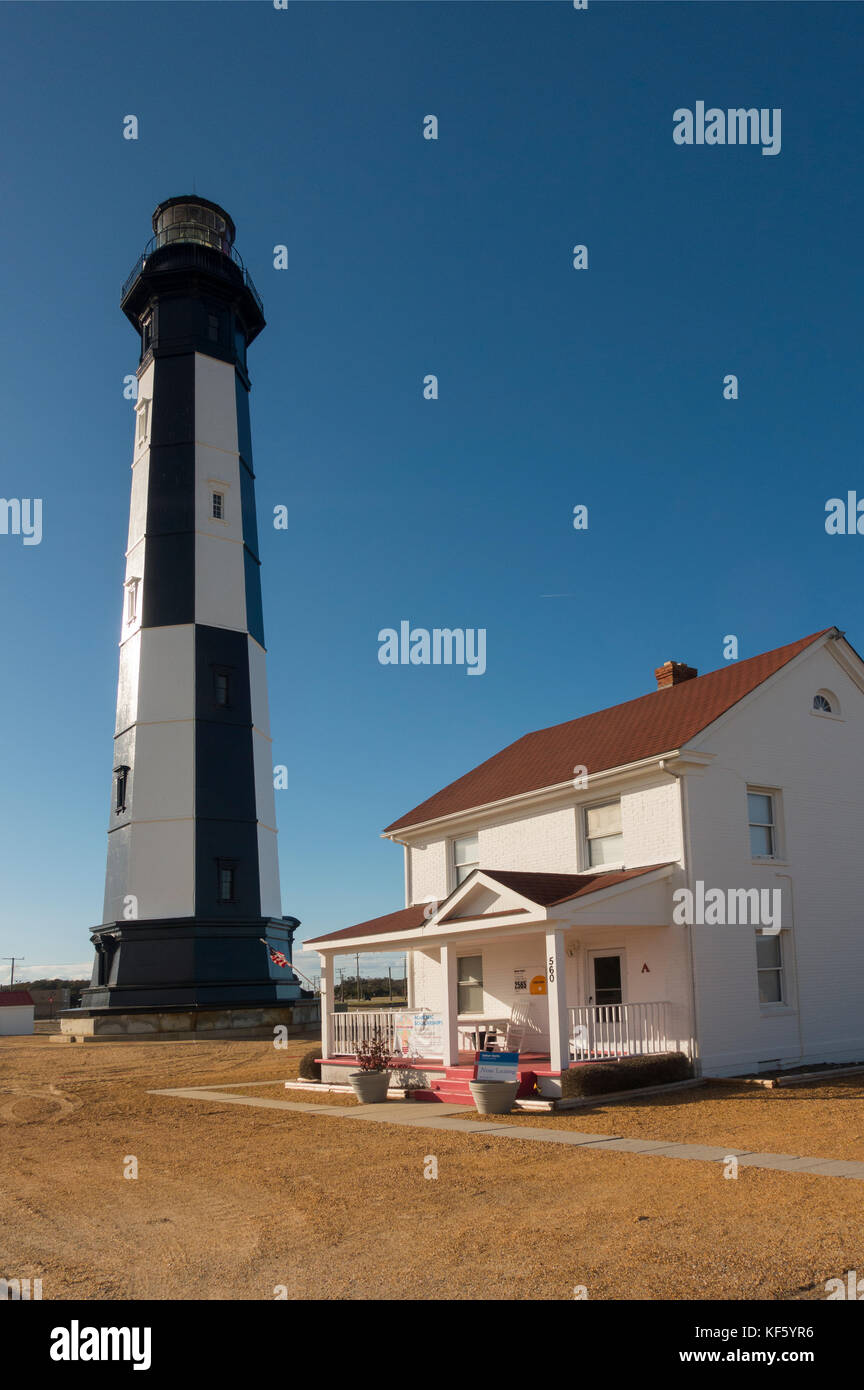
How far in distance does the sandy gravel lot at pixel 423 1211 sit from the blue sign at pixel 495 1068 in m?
1.33

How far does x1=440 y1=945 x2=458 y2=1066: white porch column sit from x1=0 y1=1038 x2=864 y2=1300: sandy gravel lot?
3.69 m

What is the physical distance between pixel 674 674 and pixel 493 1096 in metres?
12.4

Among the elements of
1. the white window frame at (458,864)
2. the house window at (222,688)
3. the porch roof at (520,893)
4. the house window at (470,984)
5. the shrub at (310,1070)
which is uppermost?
the house window at (222,688)

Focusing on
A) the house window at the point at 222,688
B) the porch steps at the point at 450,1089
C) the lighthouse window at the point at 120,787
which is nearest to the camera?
the porch steps at the point at 450,1089

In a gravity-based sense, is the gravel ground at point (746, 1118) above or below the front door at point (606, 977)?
below

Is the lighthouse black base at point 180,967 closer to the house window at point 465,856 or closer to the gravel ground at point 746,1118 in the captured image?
the house window at point 465,856

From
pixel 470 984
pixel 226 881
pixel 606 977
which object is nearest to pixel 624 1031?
pixel 606 977

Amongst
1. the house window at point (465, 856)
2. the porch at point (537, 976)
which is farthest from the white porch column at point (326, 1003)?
the house window at point (465, 856)

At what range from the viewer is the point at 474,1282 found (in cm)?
658

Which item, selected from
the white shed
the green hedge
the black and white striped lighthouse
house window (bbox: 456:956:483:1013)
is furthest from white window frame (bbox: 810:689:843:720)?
the white shed

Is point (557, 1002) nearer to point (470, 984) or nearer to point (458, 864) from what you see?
point (470, 984)

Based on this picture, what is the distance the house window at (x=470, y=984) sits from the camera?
22656 mm

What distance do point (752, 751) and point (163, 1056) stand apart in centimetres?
1773
